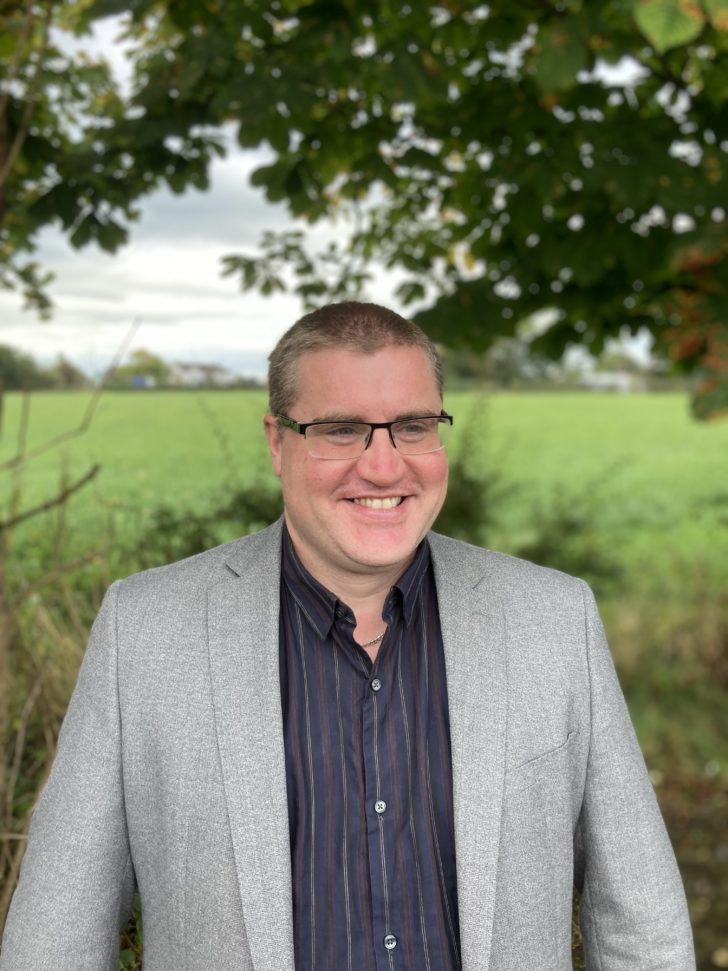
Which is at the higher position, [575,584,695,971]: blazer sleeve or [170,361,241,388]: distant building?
[170,361,241,388]: distant building

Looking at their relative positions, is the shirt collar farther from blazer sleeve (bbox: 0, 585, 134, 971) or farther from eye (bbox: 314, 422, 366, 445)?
blazer sleeve (bbox: 0, 585, 134, 971)

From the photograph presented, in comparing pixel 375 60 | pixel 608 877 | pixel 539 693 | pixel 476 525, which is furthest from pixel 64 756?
pixel 476 525

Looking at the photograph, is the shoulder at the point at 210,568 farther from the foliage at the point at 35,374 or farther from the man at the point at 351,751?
the foliage at the point at 35,374

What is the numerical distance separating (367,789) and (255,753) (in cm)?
20

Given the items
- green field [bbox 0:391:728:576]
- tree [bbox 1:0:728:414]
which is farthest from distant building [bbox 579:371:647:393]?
tree [bbox 1:0:728:414]

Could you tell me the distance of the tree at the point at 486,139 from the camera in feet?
12.2

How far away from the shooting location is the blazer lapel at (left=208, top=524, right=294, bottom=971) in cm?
150

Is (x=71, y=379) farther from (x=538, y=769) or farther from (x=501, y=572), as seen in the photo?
(x=538, y=769)

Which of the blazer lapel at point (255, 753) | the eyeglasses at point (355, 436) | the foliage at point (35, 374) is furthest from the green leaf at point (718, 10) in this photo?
the foliage at point (35, 374)

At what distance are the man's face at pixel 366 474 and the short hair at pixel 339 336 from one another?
2 cm

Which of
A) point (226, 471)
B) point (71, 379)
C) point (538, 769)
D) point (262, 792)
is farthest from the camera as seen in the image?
point (226, 471)

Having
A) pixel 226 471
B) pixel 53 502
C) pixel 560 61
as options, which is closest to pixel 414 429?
pixel 53 502

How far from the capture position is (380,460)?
1.68 m

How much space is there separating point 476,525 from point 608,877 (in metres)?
5.56
